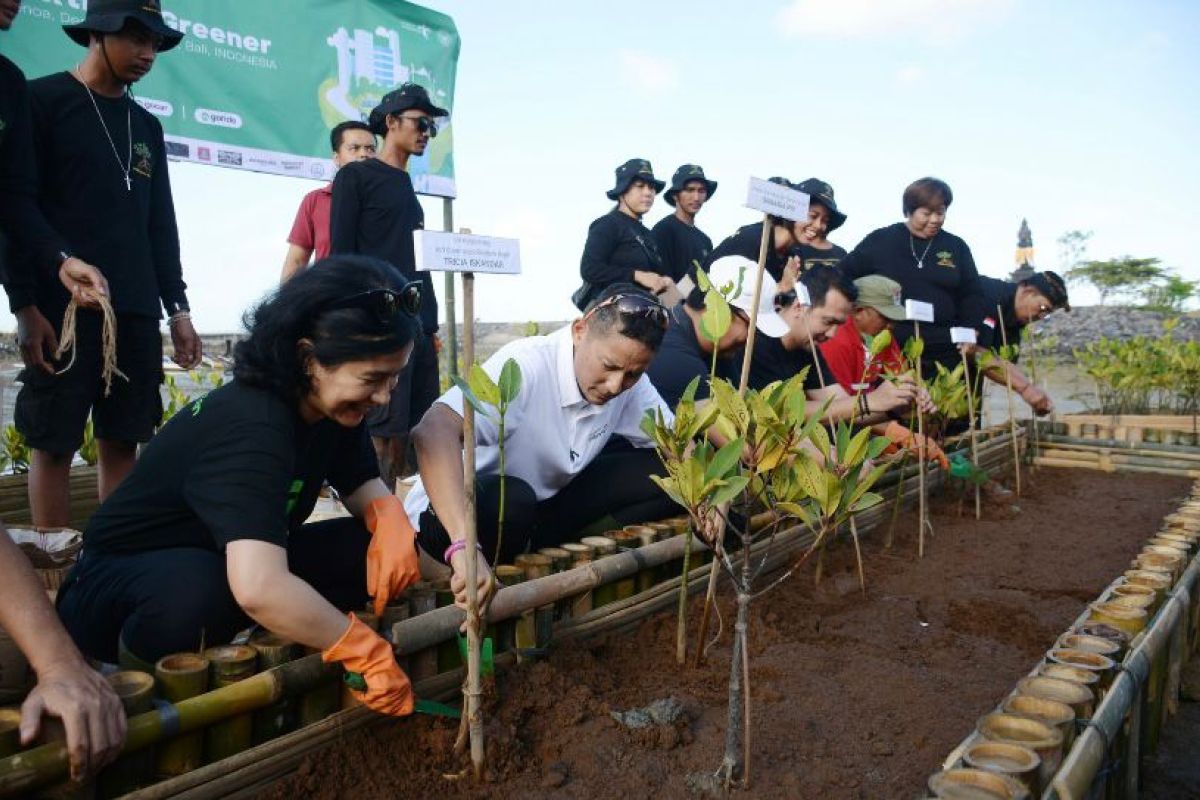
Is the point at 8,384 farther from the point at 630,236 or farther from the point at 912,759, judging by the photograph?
the point at 912,759

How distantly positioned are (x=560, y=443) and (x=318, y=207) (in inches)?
80.6

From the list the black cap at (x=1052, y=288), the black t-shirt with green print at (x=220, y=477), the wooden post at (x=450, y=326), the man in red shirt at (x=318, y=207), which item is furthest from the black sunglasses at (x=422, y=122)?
the black cap at (x=1052, y=288)

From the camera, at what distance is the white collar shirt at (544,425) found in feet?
7.80

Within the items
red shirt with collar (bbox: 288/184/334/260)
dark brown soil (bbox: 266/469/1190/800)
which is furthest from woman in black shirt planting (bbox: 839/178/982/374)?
red shirt with collar (bbox: 288/184/334/260)

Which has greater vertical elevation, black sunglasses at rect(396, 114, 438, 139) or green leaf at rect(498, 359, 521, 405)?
black sunglasses at rect(396, 114, 438, 139)

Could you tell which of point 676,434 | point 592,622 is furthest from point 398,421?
point 676,434

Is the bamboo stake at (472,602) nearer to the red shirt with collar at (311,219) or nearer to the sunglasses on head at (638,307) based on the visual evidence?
the sunglasses on head at (638,307)

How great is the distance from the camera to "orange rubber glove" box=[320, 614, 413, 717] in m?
1.50

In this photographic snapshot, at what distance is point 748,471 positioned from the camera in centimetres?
175

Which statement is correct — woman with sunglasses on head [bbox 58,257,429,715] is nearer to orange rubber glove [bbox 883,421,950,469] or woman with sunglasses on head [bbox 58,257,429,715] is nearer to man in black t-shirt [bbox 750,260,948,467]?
man in black t-shirt [bbox 750,260,948,467]

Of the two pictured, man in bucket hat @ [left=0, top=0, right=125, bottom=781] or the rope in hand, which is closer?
man in bucket hat @ [left=0, top=0, right=125, bottom=781]

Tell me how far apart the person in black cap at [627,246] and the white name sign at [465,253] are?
2655 mm

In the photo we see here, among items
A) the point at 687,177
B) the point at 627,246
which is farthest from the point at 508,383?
the point at 687,177

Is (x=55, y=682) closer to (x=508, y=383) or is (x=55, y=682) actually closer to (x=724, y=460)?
(x=508, y=383)
